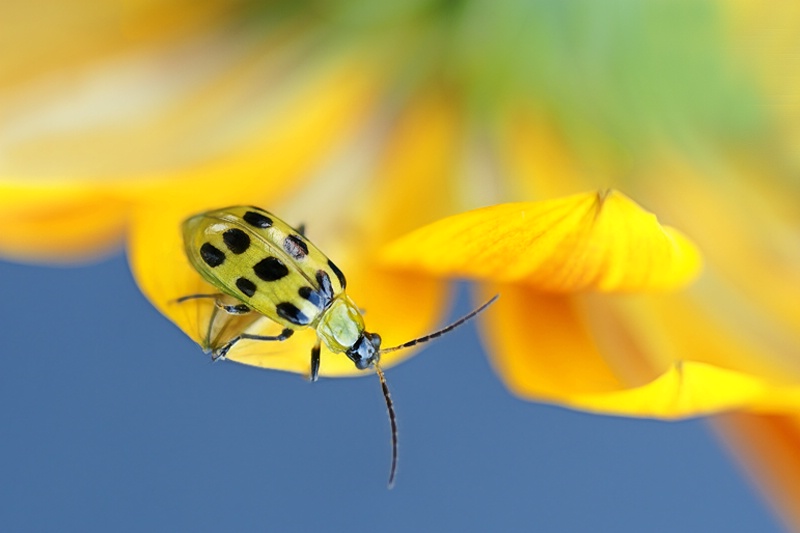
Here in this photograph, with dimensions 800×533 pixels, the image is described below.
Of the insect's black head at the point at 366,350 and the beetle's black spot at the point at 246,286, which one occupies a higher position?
the beetle's black spot at the point at 246,286

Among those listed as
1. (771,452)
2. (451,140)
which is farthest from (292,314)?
(771,452)

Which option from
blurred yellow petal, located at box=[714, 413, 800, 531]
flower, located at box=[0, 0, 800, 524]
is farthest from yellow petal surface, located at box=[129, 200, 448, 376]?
blurred yellow petal, located at box=[714, 413, 800, 531]

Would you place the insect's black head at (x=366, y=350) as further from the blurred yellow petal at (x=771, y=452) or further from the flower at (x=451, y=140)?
the blurred yellow petal at (x=771, y=452)

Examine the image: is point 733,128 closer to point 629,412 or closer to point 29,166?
point 629,412

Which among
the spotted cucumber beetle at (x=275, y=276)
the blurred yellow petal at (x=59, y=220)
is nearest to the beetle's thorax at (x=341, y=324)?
the spotted cucumber beetle at (x=275, y=276)

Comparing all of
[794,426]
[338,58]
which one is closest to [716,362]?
[794,426]

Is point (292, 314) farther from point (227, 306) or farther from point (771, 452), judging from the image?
point (771, 452)

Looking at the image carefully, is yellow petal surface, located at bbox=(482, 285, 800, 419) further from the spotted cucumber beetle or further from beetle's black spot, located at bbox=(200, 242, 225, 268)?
beetle's black spot, located at bbox=(200, 242, 225, 268)

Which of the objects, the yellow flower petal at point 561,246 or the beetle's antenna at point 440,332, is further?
the beetle's antenna at point 440,332
